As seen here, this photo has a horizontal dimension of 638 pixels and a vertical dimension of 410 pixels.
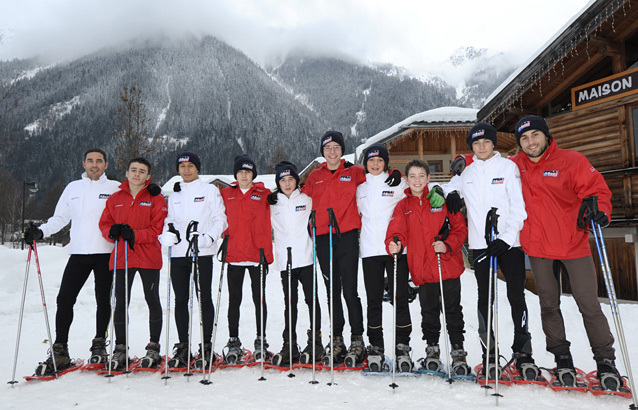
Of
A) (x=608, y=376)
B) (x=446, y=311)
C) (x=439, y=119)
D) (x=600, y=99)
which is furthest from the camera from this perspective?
(x=439, y=119)

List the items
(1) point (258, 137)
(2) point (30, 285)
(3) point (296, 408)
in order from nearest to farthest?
(3) point (296, 408)
(2) point (30, 285)
(1) point (258, 137)

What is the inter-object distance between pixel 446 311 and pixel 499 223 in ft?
3.28

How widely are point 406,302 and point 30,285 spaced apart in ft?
27.2

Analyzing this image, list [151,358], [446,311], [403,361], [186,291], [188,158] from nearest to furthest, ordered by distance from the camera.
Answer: [403,361] < [446,311] < [151,358] < [186,291] < [188,158]

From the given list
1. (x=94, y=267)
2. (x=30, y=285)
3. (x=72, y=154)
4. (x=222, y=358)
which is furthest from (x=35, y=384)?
(x=72, y=154)

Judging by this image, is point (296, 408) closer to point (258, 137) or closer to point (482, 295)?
point (482, 295)

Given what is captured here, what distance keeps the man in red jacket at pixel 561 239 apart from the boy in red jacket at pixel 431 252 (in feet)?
2.23

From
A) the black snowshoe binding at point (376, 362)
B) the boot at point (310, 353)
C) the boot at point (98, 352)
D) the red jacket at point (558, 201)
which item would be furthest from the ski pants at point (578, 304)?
the boot at point (98, 352)

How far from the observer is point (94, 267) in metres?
4.31

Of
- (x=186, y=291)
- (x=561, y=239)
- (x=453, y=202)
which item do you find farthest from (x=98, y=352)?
(x=561, y=239)

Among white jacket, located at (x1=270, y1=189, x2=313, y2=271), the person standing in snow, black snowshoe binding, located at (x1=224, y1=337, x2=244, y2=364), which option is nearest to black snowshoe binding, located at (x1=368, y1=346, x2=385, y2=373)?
the person standing in snow

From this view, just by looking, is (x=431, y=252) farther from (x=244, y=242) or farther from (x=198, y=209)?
(x=198, y=209)

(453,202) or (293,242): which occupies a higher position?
(453,202)

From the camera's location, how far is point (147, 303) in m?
4.07
